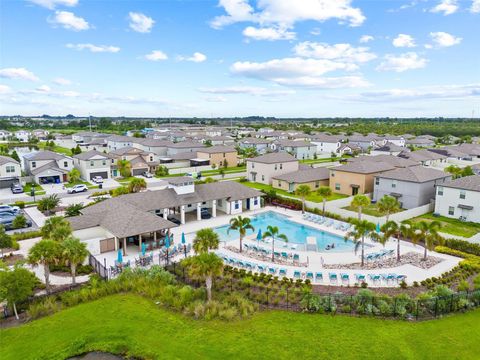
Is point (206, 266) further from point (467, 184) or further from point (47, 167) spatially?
point (47, 167)

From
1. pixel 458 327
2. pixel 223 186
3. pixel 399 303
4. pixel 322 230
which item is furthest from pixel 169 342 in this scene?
pixel 223 186

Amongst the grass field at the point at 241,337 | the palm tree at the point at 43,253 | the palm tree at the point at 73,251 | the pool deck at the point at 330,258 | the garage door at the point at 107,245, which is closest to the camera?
the grass field at the point at 241,337

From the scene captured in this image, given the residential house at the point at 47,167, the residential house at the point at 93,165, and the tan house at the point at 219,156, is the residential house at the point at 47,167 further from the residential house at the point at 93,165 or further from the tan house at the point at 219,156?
the tan house at the point at 219,156

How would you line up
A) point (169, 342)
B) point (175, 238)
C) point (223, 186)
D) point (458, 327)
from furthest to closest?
point (223, 186) → point (175, 238) → point (458, 327) → point (169, 342)

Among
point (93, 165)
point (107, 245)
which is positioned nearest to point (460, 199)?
point (107, 245)

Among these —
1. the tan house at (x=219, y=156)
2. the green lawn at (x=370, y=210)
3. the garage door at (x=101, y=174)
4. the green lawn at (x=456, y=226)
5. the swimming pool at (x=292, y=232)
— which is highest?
the tan house at (x=219, y=156)

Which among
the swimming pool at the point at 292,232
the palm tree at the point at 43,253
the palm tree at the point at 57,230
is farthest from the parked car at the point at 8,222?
the swimming pool at the point at 292,232

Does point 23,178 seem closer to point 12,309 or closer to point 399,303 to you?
point 12,309
